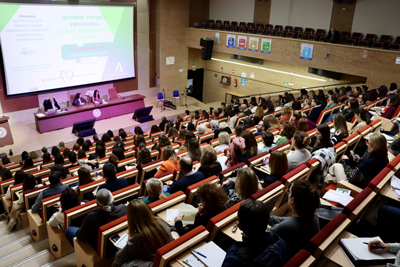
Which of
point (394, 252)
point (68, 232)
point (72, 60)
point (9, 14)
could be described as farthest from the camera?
point (72, 60)

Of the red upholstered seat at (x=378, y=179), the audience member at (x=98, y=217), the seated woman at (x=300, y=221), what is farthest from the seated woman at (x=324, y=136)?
the audience member at (x=98, y=217)

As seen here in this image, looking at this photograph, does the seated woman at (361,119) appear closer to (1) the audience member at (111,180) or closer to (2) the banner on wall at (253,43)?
(1) the audience member at (111,180)

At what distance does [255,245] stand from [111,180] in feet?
9.31

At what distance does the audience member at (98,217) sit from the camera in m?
3.52

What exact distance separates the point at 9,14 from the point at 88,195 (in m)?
9.54

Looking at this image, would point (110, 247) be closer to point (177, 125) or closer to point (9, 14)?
point (177, 125)

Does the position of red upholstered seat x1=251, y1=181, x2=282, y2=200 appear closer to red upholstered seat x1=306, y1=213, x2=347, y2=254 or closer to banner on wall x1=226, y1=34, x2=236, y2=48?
red upholstered seat x1=306, y1=213, x2=347, y2=254

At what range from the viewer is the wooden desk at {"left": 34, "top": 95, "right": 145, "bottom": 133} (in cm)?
1215

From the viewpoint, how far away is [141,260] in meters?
2.92

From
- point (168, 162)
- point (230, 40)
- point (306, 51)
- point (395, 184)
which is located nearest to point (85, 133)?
point (168, 162)

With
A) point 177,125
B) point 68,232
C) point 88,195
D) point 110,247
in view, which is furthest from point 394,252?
point 177,125

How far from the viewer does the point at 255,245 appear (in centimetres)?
227

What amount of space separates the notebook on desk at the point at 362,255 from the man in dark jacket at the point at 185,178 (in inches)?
81.7

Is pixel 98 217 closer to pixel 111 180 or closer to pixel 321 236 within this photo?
pixel 111 180
